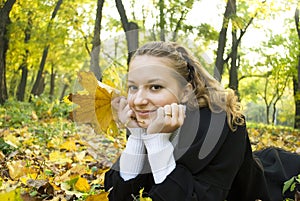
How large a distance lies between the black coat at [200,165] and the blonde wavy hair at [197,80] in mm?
43

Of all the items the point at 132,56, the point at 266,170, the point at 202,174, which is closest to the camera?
the point at 202,174

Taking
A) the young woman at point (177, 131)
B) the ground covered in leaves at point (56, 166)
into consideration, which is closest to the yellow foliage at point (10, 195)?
the ground covered in leaves at point (56, 166)

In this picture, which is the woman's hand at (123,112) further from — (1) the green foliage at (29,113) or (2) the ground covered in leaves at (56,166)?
(1) the green foliage at (29,113)

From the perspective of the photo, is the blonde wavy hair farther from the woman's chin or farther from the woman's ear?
the woman's chin

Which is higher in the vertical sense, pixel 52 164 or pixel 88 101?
pixel 88 101

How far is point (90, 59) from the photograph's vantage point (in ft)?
7.38

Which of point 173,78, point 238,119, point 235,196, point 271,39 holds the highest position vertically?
point 271,39


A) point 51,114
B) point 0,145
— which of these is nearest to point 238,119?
point 0,145

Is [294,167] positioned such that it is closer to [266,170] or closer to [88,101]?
[266,170]

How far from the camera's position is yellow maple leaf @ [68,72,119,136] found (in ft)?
6.82

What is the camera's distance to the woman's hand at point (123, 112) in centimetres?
204

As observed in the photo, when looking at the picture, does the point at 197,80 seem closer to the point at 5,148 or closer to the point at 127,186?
the point at 127,186

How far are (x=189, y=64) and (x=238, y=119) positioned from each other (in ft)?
1.18

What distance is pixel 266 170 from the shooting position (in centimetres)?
262
